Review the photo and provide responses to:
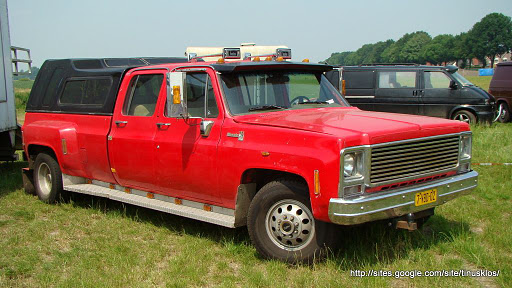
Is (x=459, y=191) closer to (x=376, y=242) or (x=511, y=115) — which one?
(x=376, y=242)

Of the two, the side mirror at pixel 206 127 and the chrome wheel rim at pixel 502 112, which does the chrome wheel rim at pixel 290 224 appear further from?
the chrome wheel rim at pixel 502 112

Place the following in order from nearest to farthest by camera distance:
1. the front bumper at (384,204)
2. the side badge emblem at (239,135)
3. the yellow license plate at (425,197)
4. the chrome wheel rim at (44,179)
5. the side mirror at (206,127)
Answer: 1. the front bumper at (384,204)
2. the yellow license plate at (425,197)
3. the side badge emblem at (239,135)
4. the side mirror at (206,127)
5. the chrome wheel rim at (44,179)

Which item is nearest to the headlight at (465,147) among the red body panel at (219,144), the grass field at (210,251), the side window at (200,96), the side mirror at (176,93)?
the red body panel at (219,144)

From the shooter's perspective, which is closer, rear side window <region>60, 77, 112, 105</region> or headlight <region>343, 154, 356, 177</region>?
headlight <region>343, 154, 356, 177</region>

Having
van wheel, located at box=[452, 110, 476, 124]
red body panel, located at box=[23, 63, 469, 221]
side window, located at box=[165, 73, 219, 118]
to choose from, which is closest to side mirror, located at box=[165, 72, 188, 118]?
side window, located at box=[165, 73, 219, 118]

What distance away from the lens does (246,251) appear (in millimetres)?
5395

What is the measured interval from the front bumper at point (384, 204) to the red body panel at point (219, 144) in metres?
0.14

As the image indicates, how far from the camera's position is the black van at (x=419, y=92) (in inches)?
555

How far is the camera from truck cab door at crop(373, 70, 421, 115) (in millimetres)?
14469

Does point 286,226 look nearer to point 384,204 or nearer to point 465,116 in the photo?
point 384,204

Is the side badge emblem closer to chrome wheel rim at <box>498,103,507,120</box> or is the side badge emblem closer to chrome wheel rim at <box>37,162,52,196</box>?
chrome wheel rim at <box>37,162,52,196</box>

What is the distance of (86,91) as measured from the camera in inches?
286

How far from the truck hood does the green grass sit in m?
1.01

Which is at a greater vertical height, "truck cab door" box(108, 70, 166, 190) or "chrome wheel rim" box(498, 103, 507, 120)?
"truck cab door" box(108, 70, 166, 190)
